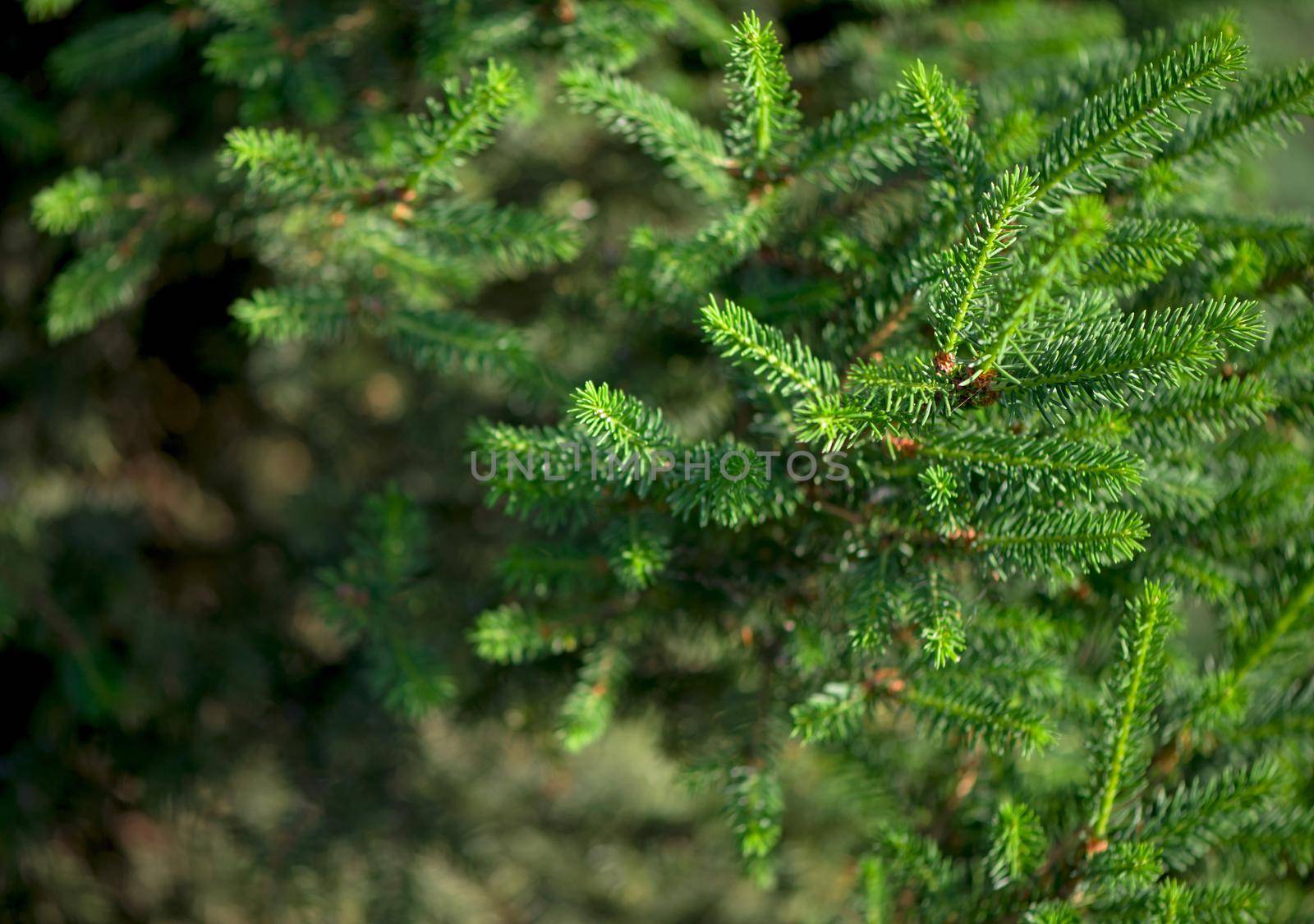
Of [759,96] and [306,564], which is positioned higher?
[759,96]

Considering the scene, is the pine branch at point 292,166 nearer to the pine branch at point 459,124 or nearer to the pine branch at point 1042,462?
the pine branch at point 459,124

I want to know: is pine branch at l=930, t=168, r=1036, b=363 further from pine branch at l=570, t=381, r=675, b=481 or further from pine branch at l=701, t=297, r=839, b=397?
pine branch at l=570, t=381, r=675, b=481

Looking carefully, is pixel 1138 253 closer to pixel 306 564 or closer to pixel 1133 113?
pixel 1133 113

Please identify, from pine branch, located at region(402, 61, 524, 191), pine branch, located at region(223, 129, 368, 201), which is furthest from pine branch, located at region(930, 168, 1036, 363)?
pine branch, located at region(223, 129, 368, 201)

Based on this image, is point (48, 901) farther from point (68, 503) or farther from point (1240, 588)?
point (1240, 588)

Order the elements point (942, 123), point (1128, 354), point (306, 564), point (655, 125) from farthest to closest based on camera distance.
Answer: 1. point (306, 564)
2. point (655, 125)
3. point (942, 123)
4. point (1128, 354)

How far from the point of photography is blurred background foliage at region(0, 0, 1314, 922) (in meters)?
1.07

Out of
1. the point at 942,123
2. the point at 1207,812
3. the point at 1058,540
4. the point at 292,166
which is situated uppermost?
the point at 942,123

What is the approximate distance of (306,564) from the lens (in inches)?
51.3

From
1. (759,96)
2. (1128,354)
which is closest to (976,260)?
(1128,354)

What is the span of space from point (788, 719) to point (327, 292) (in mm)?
589

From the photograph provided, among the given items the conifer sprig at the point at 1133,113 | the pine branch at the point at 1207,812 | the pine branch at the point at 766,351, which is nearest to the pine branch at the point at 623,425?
the pine branch at the point at 766,351

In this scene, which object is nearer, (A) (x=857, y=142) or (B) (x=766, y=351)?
(B) (x=766, y=351)

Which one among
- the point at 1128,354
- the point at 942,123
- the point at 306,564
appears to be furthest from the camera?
the point at 306,564
